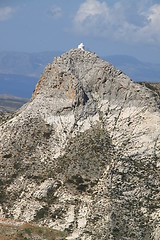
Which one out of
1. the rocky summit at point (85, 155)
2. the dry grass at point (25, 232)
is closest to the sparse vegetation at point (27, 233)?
the dry grass at point (25, 232)

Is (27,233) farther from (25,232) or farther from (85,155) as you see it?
→ (85,155)

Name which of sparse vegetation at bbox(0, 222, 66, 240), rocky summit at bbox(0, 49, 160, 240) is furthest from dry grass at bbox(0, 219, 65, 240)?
rocky summit at bbox(0, 49, 160, 240)

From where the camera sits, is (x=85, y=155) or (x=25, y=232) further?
(x=85, y=155)

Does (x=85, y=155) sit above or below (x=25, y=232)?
above

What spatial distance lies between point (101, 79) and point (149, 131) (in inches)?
248

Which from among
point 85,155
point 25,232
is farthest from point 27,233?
point 85,155

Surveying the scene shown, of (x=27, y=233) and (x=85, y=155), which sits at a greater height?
(x=85, y=155)

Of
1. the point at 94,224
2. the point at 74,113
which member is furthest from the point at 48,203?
the point at 74,113

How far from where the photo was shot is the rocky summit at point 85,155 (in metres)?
32.3

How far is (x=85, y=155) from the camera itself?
34.9 metres

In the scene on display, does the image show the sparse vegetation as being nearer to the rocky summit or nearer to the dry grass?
the dry grass

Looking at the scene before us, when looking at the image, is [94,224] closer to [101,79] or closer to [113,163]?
[113,163]

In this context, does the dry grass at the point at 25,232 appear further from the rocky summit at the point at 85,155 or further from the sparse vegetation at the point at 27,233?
the rocky summit at the point at 85,155

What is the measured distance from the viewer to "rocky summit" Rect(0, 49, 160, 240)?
3228 centimetres
